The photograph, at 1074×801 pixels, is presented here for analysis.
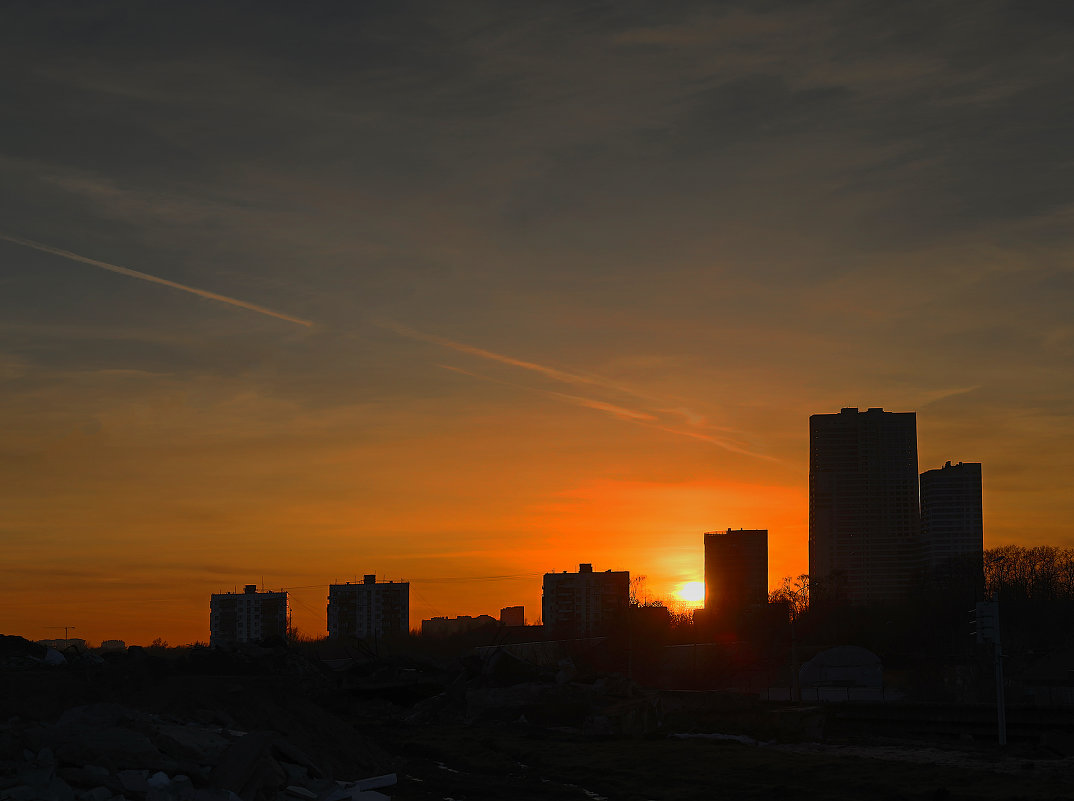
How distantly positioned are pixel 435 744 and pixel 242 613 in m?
132

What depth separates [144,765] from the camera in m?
21.4

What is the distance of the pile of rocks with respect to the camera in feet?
64.2

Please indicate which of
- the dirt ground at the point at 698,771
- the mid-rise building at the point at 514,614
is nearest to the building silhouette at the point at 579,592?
the mid-rise building at the point at 514,614

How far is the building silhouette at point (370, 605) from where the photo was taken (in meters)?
176

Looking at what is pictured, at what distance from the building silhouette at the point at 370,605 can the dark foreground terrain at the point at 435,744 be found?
117553 millimetres

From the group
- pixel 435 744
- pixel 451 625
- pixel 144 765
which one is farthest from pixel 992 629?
pixel 451 625

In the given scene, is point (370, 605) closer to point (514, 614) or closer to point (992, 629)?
point (514, 614)

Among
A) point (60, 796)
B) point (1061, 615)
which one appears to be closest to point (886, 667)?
point (1061, 615)

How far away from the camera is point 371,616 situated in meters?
178

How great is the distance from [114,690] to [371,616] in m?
145

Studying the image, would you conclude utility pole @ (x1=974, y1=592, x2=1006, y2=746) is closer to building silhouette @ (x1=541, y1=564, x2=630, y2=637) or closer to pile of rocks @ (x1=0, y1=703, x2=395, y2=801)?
pile of rocks @ (x1=0, y1=703, x2=395, y2=801)

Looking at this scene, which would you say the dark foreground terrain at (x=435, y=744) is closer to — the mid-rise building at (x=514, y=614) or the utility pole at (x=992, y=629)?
the utility pole at (x=992, y=629)

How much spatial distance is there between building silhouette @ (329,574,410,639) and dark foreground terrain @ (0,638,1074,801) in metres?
118

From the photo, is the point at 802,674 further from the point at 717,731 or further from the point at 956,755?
the point at 956,755
